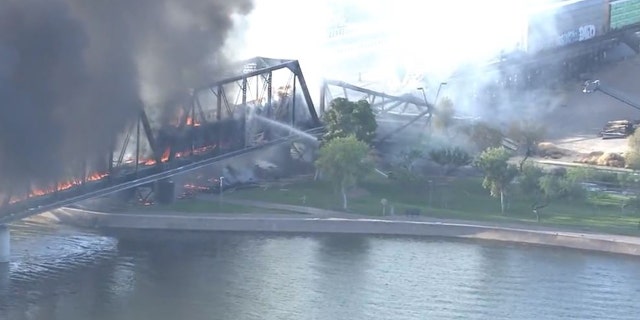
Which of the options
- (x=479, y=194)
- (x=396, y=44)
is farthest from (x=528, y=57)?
(x=479, y=194)

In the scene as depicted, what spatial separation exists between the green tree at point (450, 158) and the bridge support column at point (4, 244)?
1355 cm

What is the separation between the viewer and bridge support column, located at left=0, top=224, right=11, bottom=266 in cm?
3438

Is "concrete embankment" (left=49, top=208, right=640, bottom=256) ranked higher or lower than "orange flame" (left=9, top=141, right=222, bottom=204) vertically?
lower

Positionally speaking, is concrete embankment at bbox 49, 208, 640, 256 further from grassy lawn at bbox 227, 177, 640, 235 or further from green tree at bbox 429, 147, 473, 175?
green tree at bbox 429, 147, 473, 175

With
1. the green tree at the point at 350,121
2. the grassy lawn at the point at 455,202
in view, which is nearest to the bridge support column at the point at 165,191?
the grassy lawn at the point at 455,202

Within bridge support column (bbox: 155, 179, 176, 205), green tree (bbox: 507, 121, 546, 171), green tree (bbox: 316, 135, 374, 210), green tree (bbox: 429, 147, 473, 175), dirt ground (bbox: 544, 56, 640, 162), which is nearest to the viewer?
bridge support column (bbox: 155, 179, 176, 205)

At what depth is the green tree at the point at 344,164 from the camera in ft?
135

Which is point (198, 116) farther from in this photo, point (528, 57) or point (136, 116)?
point (528, 57)

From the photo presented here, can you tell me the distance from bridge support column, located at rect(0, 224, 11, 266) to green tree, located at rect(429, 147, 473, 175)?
13.5 meters

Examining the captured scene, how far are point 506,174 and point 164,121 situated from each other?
831 cm

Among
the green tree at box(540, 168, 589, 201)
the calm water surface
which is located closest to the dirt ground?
the green tree at box(540, 168, 589, 201)

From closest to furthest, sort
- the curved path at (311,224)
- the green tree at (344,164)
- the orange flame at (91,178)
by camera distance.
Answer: the orange flame at (91,178)
the curved path at (311,224)
the green tree at (344,164)

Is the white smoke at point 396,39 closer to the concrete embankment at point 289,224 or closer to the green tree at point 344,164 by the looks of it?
the green tree at point 344,164

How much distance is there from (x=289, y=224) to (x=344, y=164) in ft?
8.99
